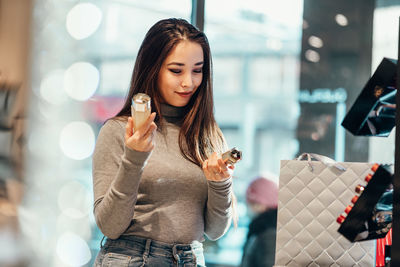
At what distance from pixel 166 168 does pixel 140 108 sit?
381 mm

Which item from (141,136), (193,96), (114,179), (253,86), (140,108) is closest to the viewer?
(140,108)

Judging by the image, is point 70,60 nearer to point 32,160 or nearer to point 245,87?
point 32,160

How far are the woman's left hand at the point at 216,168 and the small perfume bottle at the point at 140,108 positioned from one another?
0.24 meters

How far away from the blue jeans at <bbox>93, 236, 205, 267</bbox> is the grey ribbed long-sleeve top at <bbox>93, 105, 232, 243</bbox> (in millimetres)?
22

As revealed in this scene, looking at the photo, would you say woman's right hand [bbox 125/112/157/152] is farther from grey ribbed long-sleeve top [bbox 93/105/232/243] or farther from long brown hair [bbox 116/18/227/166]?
long brown hair [bbox 116/18/227/166]

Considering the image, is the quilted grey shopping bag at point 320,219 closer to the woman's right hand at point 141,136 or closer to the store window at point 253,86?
the woman's right hand at point 141,136

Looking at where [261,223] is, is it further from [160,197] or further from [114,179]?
[114,179]

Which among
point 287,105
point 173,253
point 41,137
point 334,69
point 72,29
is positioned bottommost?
point 173,253

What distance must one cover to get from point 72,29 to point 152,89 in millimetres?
1965

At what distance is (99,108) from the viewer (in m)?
3.35

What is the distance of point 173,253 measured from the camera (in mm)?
1462

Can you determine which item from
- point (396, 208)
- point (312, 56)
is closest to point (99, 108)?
point (312, 56)

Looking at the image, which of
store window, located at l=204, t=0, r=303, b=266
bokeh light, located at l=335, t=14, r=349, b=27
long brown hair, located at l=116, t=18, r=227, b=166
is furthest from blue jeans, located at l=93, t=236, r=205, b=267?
bokeh light, located at l=335, t=14, r=349, b=27

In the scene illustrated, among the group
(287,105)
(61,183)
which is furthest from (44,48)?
(287,105)
